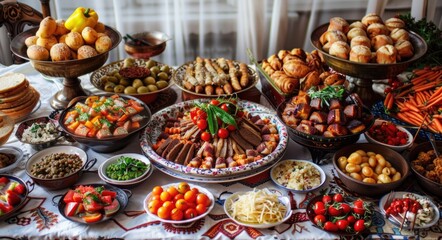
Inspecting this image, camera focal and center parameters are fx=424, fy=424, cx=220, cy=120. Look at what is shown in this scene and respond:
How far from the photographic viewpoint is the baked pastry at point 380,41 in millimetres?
2361

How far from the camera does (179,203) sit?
1.75 metres

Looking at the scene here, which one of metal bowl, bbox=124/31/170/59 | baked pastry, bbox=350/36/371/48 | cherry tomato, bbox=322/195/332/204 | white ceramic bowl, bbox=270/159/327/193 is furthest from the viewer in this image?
metal bowl, bbox=124/31/170/59

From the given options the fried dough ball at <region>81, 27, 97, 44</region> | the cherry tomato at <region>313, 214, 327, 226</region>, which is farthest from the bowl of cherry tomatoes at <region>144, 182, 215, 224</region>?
the fried dough ball at <region>81, 27, 97, 44</region>

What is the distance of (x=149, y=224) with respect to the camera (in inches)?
69.5

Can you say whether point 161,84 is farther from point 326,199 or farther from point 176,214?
point 326,199

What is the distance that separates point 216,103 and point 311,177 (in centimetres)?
64

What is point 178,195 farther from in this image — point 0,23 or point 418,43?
point 0,23

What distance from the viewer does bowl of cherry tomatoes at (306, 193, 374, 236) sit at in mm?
1683

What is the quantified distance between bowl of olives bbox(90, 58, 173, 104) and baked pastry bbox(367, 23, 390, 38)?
1242 millimetres

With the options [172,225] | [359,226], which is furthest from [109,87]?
[359,226]

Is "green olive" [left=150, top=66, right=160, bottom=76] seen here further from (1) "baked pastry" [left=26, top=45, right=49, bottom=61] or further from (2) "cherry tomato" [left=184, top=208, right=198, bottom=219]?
(2) "cherry tomato" [left=184, top=208, right=198, bottom=219]

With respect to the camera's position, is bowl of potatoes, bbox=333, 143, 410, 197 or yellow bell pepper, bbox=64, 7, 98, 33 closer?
bowl of potatoes, bbox=333, 143, 410, 197

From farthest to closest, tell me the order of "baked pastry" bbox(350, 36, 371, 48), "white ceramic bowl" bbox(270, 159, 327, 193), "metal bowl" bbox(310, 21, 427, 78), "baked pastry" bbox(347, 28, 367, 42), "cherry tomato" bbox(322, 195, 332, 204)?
"baked pastry" bbox(347, 28, 367, 42) → "baked pastry" bbox(350, 36, 371, 48) → "metal bowl" bbox(310, 21, 427, 78) → "white ceramic bowl" bbox(270, 159, 327, 193) → "cherry tomato" bbox(322, 195, 332, 204)

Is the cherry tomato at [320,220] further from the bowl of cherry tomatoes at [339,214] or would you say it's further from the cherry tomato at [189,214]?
the cherry tomato at [189,214]
